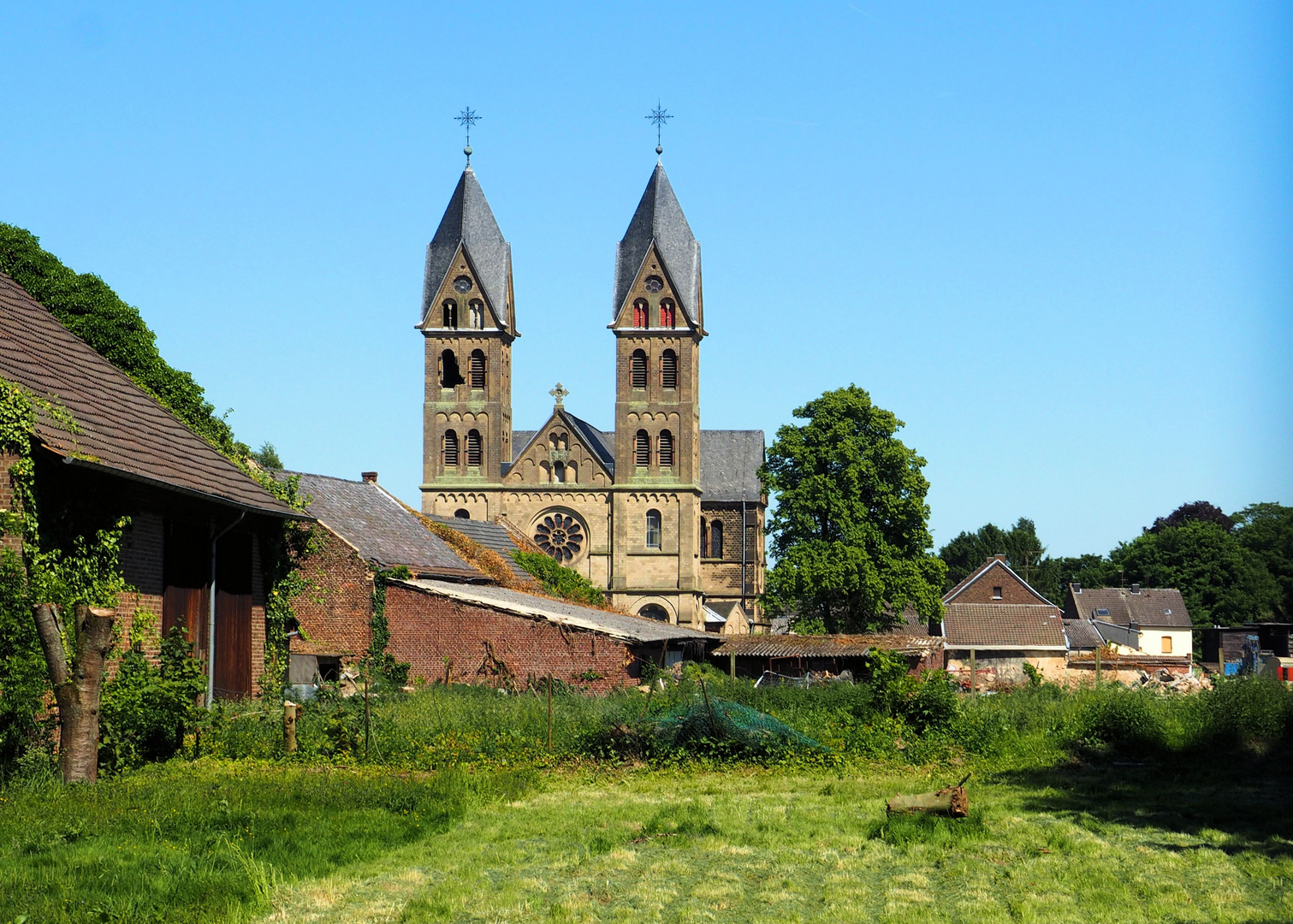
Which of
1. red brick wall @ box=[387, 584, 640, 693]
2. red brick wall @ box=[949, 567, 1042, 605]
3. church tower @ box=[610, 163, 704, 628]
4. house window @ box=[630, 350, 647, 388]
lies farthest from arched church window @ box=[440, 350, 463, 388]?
red brick wall @ box=[387, 584, 640, 693]

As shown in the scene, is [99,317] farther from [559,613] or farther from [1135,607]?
[1135,607]

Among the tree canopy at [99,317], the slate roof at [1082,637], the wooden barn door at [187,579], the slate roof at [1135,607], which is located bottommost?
the slate roof at [1082,637]

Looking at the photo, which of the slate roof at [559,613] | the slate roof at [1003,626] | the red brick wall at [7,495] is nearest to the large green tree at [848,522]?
the slate roof at [1003,626]

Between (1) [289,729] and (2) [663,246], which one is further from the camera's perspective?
(2) [663,246]

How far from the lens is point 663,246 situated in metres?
67.1

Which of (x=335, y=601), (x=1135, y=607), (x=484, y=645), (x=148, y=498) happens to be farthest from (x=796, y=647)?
(x=1135, y=607)

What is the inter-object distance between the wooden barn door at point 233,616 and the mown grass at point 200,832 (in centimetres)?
411

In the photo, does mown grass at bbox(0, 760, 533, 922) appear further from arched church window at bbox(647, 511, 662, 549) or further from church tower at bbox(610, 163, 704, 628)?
arched church window at bbox(647, 511, 662, 549)

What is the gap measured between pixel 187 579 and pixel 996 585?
63563mm

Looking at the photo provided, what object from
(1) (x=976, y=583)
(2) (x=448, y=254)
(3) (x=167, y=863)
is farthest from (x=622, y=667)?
(1) (x=976, y=583)

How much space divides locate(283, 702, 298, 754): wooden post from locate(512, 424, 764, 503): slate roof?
5814 centimetres

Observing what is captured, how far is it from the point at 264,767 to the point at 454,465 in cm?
5167

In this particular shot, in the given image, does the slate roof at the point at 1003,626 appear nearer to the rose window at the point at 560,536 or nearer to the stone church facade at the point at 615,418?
the stone church facade at the point at 615,418

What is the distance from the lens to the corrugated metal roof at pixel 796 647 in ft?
124
